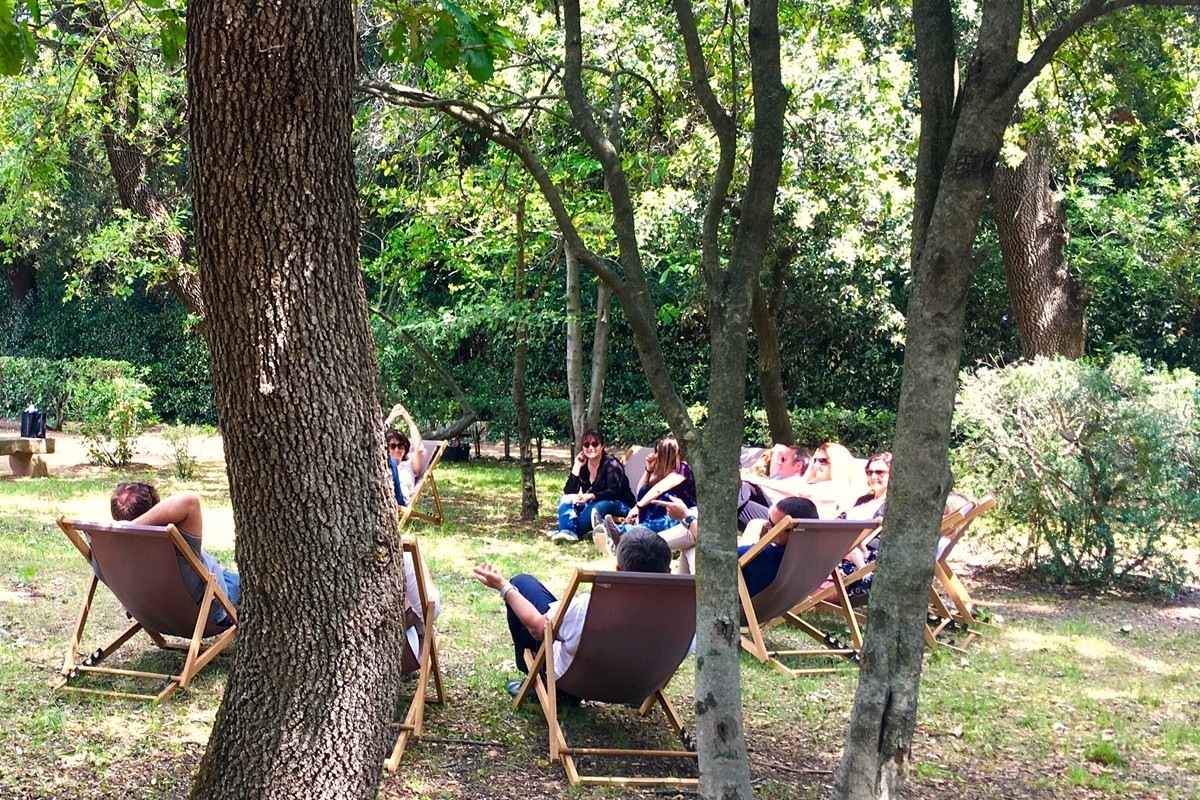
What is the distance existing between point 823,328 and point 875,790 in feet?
45.6

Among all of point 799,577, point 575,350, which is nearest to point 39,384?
point 575,350

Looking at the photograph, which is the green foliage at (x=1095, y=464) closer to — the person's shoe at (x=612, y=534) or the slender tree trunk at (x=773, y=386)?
the slender tree trunk at (x=773, y=386)

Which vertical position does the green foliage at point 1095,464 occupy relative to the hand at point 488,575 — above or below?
above

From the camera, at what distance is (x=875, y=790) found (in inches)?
129

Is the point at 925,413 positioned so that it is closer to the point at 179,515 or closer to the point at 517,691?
the point at 517,691

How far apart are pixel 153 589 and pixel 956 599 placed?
4616 mm

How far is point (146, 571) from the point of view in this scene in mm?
4773

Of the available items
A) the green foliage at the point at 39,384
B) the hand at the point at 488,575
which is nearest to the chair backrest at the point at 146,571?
the hand at the point at 488,575

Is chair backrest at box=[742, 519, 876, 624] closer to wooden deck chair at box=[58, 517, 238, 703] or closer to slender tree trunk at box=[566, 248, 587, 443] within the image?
wooden deck chair at box=[58, 517, 238, 703]

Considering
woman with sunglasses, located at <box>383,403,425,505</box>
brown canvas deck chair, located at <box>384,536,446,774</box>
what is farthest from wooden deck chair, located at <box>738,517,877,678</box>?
woman with sunglasses, located at <box>383,403,425,505</box>

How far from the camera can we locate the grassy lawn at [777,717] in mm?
4062

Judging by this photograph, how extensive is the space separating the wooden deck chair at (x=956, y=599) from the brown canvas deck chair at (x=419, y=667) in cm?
311

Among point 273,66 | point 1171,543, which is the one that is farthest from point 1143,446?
point 273,66

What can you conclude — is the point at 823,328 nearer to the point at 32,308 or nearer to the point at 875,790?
the point at 875,790
